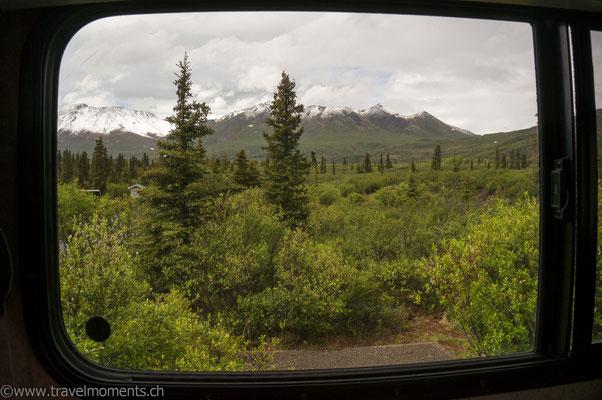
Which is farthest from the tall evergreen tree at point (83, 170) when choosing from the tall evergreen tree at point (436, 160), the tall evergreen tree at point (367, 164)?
the tall evergreen tree at point (436, 160)

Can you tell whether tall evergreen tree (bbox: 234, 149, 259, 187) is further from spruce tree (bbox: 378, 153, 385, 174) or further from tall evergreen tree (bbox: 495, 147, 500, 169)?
tall evergreen tree (bbox: 495, 147, 500, 169)

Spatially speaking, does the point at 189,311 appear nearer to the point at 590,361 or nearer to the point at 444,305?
the point at 444,305

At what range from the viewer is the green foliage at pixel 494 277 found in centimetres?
155

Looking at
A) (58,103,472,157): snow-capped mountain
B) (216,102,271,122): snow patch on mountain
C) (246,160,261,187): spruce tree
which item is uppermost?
(216,102,271,122): snow patch on mountain

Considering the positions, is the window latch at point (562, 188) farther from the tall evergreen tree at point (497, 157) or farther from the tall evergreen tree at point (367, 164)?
the tall evergreen tree at point (367, 164)

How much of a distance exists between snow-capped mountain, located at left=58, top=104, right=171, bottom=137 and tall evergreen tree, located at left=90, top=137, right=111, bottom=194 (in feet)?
0.40

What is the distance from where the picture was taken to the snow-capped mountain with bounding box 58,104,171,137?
141 cm

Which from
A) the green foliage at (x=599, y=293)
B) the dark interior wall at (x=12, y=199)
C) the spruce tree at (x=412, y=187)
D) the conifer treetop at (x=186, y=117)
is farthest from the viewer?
Answer: the spruce tree at (x=412, y=187)

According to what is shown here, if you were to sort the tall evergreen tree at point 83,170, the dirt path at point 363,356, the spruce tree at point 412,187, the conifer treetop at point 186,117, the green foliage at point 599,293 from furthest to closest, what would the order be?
the spruce tree at point 412,187 → the conifer treetop at point 186,117 → the tall evergreen tree at point 83,170 → the dirt path at point 363,356 → the green foliage at point 599,293

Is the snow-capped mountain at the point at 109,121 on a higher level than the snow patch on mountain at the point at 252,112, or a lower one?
lower

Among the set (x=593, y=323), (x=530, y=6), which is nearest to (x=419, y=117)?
(x=530, y=6)

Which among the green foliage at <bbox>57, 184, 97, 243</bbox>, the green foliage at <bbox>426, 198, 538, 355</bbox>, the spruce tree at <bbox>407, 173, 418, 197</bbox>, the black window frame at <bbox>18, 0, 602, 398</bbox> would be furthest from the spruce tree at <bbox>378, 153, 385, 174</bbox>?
the green foliage at <bbox>57, 184, 97, 243</bbox>

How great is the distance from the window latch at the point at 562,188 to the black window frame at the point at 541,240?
0.03 metres

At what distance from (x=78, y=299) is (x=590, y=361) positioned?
9.09ft
